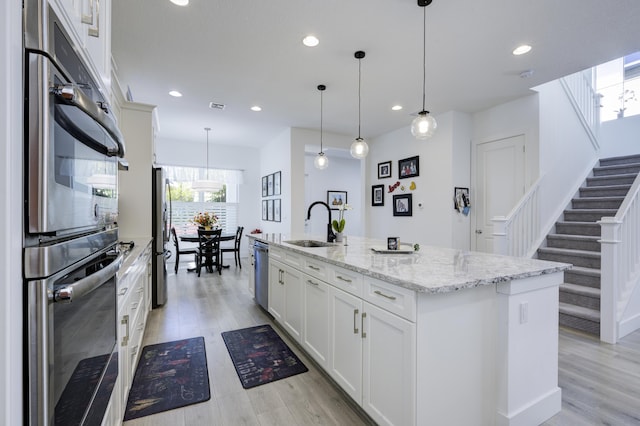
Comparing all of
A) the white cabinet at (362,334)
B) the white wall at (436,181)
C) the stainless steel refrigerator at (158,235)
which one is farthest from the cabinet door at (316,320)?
the white wall at (436,181)

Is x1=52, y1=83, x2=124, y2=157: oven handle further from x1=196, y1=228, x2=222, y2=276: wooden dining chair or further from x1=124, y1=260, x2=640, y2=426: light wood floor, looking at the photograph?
x1=196, y1=228, x2=222, y2=276: wooden dining chair

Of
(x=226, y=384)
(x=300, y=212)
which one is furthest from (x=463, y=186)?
(x=226, y=384)

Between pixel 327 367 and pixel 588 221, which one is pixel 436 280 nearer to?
pixel 327 367

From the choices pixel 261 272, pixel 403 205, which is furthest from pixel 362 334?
pixel 403 205

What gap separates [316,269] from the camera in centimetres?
233

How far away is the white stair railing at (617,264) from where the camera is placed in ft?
9.20

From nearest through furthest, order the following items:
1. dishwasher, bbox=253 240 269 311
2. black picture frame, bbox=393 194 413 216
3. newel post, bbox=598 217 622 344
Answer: newel post, bbox=598 217 622 344, dishwasher, bbox=253 240 269 311, black picture frame, bbox=393 194 413 216

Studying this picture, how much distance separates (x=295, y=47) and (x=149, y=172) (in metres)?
2.33

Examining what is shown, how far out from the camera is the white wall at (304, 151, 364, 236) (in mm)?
8344

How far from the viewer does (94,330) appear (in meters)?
1.03

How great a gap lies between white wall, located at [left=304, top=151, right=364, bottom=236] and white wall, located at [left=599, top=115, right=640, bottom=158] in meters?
4.95

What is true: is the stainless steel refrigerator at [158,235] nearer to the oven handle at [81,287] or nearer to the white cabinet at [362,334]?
the white cabinet at [362,334]

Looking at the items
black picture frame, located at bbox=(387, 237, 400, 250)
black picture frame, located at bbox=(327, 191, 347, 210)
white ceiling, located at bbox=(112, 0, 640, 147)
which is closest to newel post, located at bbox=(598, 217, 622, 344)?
white ceiling, located at bbox=(112, 0, 640, 147)

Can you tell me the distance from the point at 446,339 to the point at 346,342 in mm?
647
